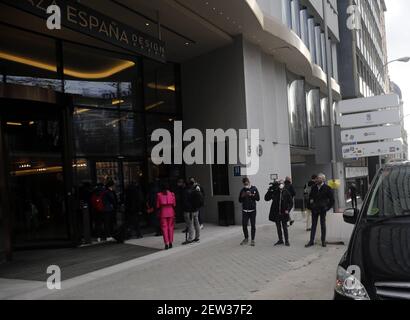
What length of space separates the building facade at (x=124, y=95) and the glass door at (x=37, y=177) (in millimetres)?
28

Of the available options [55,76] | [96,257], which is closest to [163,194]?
[96,257]

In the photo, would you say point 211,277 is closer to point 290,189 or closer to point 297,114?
point 290,189

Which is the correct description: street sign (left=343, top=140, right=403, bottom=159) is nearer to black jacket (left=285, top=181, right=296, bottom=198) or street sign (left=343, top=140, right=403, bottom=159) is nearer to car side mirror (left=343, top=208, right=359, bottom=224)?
black jacket (left=285, top=181, right=296, bottom=198)

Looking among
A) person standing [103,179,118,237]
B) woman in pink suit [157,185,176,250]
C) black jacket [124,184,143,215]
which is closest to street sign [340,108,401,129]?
woman in pink suit [157,185,176,250]

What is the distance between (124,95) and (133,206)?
14.1 ft

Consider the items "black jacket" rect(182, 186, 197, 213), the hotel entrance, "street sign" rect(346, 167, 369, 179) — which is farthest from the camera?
"street sign" rect(346, 167, 369, 179)

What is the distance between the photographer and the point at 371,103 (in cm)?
1240

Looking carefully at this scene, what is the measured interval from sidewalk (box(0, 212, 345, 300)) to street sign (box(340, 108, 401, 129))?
3567 mm

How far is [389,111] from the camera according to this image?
485 inches

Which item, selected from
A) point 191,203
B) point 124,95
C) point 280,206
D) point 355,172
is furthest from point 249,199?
point 355,172

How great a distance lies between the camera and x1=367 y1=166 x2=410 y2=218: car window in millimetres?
5395

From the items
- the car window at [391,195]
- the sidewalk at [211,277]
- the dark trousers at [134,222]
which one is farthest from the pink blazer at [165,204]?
the car window at [391,195]
